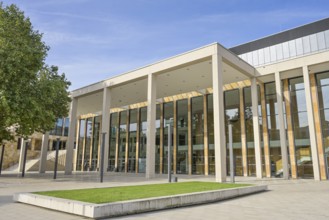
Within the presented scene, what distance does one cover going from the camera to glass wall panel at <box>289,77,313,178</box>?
81.6 feet

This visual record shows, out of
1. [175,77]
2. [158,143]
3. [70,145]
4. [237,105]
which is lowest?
[70,145]

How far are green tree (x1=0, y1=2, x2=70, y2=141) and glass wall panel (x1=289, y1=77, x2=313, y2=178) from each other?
22.1m

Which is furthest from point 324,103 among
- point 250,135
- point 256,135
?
point 250,135

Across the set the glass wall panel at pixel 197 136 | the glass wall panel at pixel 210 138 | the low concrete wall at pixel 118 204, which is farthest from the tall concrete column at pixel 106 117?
the low concrete wall at pixel 118 204

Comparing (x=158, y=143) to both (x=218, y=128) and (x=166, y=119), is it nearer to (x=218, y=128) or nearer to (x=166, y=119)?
(x=166, y=119)

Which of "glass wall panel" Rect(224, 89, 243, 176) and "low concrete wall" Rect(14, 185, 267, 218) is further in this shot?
"glass wall panel" Rect(224, 89, 243, 176)

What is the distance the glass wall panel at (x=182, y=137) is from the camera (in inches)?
1343

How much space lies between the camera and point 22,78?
2008cm

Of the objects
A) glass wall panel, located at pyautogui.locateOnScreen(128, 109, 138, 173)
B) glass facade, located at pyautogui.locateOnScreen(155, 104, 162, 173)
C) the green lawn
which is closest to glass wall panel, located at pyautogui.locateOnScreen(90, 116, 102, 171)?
glass wall panel, located at pyautogui.locateOnScreen(128, 109, 138, 173)

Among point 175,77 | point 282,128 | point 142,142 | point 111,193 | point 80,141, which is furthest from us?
point 80,141

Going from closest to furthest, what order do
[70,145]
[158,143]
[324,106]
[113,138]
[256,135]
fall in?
[324,106], [256,135], [70,145], [158,143], [113,138]

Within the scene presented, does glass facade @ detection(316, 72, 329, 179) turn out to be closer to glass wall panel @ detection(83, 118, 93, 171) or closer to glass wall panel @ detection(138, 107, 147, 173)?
glass wall panel @ detection(138, 107, 147, 173)

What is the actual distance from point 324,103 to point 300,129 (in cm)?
315

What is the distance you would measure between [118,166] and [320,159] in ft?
92.7
